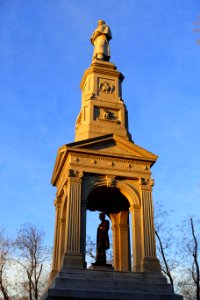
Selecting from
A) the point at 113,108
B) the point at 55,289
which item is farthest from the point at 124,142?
the point at 55,289

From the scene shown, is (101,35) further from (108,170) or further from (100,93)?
(108,170)

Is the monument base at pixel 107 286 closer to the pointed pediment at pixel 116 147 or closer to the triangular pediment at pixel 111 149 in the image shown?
the triangular pediment at pixel 111 149

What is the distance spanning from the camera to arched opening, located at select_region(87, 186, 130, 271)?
20094 millimetres

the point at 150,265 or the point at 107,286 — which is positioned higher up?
the point at 150,265

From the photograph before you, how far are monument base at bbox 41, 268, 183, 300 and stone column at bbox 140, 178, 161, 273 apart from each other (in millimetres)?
436

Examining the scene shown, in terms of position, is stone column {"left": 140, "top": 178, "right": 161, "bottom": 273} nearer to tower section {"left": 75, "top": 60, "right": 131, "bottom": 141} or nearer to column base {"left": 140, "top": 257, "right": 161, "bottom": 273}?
column base {"left": 140, "top": 257, "right": 161, "bottom": 273}

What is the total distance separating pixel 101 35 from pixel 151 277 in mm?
16052

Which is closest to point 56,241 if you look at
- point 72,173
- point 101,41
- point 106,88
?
point 72,173

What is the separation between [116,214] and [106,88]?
724 cm

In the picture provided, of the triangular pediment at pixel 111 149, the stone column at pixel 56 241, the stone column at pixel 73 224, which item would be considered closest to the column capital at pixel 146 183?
the triangular pediment at pixel 111 149

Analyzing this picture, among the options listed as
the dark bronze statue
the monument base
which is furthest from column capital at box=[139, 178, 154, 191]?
the monument base

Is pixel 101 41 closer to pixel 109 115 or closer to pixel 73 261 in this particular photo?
pixel 109 115

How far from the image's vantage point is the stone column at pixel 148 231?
17.2m

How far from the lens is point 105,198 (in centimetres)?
2117
